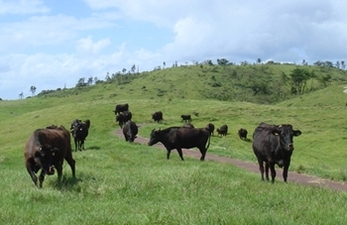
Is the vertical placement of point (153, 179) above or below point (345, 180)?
above

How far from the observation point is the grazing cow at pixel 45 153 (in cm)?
1262

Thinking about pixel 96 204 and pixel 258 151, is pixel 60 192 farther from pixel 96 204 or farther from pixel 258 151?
pixel 258 151

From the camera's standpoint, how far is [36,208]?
30.7 feet

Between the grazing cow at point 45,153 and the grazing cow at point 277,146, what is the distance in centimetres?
664

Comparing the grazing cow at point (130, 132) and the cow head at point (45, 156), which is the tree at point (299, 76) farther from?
the cow head at point (45, 156)

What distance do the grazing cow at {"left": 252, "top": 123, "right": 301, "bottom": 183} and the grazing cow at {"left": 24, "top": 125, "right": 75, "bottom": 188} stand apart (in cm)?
664

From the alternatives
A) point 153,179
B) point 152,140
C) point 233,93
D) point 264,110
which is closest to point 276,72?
point 233,93

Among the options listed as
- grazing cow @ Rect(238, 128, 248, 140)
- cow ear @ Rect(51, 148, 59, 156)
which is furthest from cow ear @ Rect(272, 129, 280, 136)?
grazing cow @ Rect(238, 128, 248, 140)

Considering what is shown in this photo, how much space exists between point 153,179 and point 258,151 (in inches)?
219

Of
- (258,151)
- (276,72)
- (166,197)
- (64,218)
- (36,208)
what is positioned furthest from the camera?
(276,72)

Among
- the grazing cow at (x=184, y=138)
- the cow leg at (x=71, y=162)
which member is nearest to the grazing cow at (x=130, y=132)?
the grazing cow at (x=184, y=138)

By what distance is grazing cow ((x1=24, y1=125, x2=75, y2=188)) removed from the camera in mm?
12617

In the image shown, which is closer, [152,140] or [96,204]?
[96,204]

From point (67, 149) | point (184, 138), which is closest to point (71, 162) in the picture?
point (67, 149)
